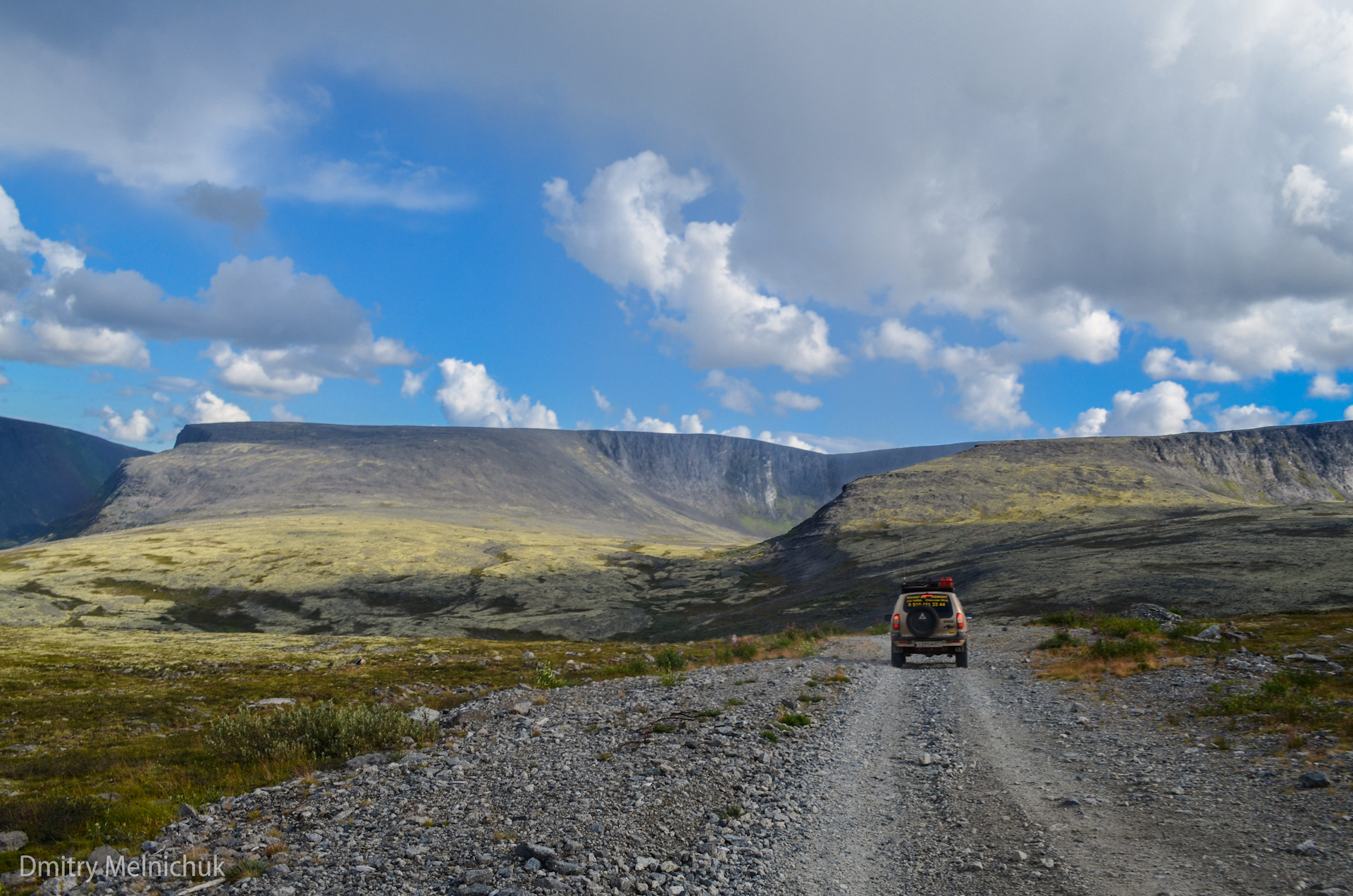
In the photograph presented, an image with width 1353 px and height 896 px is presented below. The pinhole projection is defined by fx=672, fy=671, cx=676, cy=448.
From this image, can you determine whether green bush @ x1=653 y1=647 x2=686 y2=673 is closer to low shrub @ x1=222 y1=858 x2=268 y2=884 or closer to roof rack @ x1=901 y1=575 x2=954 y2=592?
roof rack @ x1=901 y1=575 x2=954 y2=592

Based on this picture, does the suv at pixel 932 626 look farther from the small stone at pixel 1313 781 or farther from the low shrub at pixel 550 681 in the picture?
the small stone at pixel 1313 781

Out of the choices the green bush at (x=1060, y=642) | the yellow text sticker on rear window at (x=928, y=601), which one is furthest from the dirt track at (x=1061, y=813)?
the green bush at (x=1060, y=642)

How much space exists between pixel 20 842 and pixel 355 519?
205 metres

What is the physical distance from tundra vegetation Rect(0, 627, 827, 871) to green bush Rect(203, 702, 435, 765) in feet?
0.12

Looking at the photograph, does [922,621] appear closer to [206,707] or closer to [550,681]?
[550,681]

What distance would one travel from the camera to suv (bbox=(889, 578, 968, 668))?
2802 centimetres

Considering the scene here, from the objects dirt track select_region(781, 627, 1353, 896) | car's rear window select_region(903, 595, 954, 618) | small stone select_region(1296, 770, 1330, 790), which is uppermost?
car's rear window select_region(903, 595, 954, 618)

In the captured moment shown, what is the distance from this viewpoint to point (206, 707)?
28422mm

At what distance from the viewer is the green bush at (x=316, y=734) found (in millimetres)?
15367

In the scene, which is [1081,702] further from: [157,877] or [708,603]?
[708,603]

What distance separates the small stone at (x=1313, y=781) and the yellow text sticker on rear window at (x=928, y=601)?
711 inches

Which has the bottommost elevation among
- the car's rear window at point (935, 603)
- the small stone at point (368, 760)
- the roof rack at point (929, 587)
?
the small stone at point (368, 760)

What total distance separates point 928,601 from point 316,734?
23.1 meters

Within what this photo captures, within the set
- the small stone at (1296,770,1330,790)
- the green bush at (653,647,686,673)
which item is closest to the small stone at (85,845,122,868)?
the small stone at (1296,770,1330,790)
